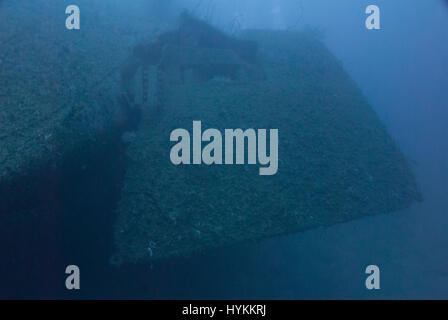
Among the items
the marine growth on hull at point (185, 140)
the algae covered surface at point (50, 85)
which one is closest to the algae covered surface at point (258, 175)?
the marine growth on hull at point (185, 140)

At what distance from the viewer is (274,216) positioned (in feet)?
6.37

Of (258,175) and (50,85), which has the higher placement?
(50,85)

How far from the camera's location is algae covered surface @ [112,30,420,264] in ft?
6.03

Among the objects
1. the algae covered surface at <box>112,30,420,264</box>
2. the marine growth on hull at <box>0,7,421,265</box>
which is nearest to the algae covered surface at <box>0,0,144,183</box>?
the marine growth on hull at <box>0,7,421,265</box>

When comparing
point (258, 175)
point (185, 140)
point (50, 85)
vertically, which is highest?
point (50, 85)

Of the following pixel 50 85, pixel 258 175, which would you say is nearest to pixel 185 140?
pixel 258 175

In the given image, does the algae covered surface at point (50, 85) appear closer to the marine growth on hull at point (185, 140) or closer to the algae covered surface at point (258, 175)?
the marine growth on hull at point (185, 140)

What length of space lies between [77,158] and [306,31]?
2.83 metres

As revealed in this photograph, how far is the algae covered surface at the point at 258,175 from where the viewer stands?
6.03ft

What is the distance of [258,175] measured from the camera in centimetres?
204

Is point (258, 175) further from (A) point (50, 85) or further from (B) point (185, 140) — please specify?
(A) point (50, 85)

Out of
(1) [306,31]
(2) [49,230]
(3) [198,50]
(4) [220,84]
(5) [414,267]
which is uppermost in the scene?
(1) [306,31]
